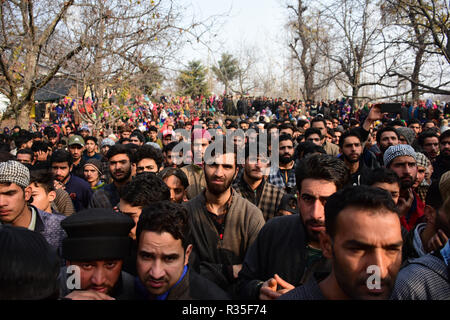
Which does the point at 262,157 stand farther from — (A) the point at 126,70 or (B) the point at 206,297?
(A) the point at 126,70

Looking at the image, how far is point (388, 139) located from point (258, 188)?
2781 mm

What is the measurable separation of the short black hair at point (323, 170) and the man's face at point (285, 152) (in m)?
3.02

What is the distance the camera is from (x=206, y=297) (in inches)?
85.7

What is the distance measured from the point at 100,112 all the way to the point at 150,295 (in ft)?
20.7

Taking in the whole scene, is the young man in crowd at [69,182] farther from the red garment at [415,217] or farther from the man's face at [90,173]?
the red garment at [415,217]

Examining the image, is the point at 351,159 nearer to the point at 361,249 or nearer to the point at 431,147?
the point at 431,147

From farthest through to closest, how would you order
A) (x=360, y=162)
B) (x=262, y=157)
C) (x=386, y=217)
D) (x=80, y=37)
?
(x=80, y=37) → (x=360, y=162) → (x=262, y=157) → (x=386, y=217)

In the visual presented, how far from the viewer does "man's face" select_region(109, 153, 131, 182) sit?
469 centimetres

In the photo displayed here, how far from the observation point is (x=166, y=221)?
7.41ft

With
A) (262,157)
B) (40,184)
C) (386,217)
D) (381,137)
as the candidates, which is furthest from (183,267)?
(381,137)

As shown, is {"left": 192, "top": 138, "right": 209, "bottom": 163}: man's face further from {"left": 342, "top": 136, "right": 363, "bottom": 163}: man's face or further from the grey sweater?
the grey sweater

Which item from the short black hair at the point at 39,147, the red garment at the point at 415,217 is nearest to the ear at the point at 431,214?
the red garment at the point at 415,217

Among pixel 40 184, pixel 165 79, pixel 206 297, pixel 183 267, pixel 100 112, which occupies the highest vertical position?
pixel 165 79

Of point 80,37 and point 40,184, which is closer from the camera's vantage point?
point 40,184
